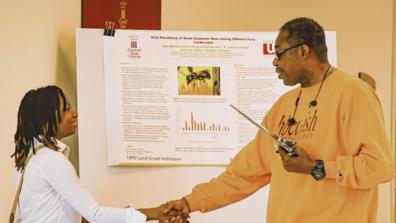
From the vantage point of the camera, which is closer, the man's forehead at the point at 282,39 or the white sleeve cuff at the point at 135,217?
the man's forehead at the point at 282,39

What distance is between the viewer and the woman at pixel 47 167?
2.26m

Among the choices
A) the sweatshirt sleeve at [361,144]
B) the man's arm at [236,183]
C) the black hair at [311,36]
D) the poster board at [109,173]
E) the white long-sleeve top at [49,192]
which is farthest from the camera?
the poster board at [109,173]

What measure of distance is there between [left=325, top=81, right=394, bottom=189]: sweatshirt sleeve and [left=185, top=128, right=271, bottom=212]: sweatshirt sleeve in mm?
566

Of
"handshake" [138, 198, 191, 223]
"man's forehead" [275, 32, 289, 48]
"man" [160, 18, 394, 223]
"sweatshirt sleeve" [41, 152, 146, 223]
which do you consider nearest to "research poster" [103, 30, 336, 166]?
"handshake" [138, 198, 191, 223]

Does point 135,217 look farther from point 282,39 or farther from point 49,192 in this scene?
point 282,39

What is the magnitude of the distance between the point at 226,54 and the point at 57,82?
109cm

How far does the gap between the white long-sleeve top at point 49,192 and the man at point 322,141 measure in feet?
2.68

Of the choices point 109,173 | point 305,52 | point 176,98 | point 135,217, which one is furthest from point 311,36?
point 109,173

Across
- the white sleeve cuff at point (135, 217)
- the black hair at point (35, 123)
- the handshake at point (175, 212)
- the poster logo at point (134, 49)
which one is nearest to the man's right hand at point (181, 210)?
the handshake at point (175, 212)

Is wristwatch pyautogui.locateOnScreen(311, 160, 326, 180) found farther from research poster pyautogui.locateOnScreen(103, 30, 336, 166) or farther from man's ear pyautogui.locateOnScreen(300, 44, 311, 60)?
research poster pyautogui.locateOnScreen(103, 30, 336, 166)

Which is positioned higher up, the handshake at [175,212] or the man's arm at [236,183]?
the man's arm at [236,183]

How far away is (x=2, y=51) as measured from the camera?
2740mm

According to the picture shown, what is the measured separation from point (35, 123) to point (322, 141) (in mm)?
1166

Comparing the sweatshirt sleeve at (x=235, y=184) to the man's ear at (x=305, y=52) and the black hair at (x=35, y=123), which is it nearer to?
the man's ear at (x=305, y=52)
